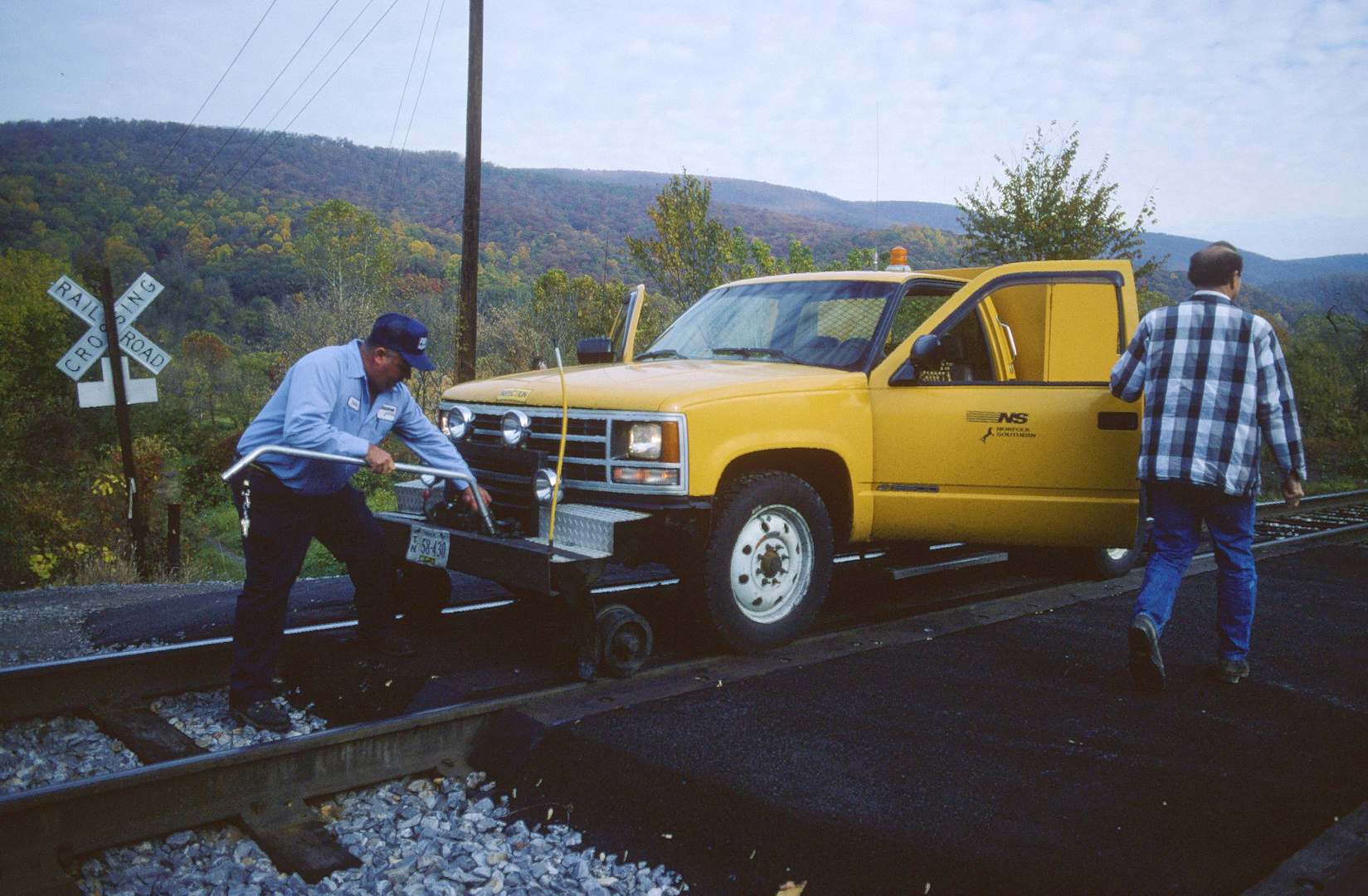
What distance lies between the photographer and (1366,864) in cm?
285

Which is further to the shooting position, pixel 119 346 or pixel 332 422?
Answer: pixel 119 346

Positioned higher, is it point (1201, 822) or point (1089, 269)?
point (1089, 269)

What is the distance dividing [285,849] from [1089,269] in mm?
5265

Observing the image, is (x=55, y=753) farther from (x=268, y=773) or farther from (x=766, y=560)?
(x=766, y=560)

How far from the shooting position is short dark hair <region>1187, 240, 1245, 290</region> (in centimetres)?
460

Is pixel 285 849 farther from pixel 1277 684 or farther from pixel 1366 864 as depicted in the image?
pixel 1277 684

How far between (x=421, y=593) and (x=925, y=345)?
3.36 metres

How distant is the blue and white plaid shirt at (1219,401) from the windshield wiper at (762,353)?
1960 millimetres

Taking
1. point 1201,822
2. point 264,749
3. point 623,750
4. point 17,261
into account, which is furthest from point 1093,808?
point 17,261

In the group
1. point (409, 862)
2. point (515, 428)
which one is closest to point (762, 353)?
point (515, 428)

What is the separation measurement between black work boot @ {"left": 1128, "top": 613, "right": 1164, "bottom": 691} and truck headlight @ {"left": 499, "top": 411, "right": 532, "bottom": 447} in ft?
10.0

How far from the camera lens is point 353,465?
4.20 m

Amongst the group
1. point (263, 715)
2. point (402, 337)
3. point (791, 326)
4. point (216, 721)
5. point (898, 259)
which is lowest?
point (216, 721)

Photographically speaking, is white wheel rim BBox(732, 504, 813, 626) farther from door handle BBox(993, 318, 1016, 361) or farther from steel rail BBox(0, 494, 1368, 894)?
door handle BBox(993, 318, 1016, 361)
